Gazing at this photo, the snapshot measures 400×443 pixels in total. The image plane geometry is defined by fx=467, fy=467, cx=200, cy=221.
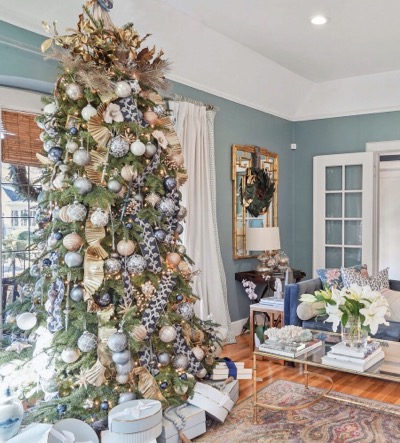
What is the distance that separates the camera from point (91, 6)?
275cm

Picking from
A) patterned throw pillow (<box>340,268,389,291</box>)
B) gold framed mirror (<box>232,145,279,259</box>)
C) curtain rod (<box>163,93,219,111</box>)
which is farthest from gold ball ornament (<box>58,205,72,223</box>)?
gold framed mirror (<box>232,145,279,259</box>)

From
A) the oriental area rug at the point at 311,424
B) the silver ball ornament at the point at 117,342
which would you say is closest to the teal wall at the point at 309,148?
the oriental area rug at the point at 311,424

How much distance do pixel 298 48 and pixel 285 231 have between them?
7.80 ft

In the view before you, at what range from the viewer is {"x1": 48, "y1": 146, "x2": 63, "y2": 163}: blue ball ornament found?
270 centimetres

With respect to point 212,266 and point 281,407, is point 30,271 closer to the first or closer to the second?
point 281,407

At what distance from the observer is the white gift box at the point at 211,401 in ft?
9.19

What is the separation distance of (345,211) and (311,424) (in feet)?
11.2

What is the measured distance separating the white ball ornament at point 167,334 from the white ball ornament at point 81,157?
107 cm

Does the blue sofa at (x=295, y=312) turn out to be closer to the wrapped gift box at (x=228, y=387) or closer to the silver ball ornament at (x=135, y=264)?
the wrapped gift box at (x=228, y=387)

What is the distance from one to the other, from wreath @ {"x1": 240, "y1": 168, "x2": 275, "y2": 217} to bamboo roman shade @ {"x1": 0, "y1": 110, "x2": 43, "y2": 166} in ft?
8.12

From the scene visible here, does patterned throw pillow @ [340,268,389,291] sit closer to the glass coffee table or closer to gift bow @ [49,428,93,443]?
the glass coffee table

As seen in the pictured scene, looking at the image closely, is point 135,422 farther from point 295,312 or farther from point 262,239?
point 262,239

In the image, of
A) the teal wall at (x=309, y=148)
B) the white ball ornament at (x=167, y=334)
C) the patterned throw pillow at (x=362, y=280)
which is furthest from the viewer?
the teal wall at (x=309, y=148)

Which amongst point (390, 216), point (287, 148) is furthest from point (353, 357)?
point (390, 216)
